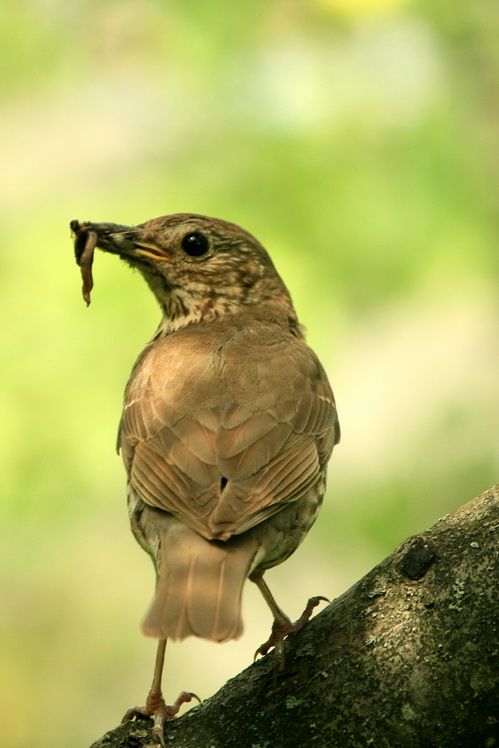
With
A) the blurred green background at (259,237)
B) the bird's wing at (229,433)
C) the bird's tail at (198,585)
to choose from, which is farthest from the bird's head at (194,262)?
the bird's tail at (198,585)

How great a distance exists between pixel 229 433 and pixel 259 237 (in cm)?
215

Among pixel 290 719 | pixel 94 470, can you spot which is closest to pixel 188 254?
pixel 94 470

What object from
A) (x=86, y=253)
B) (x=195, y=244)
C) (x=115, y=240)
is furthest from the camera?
(x=195, y=244)

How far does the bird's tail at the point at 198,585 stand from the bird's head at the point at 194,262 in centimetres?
181

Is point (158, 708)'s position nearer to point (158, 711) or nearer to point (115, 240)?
point (158, 711)

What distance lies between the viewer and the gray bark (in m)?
2.73

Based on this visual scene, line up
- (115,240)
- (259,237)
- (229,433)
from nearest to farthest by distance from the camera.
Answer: (229,433), (115,240), (259,237)

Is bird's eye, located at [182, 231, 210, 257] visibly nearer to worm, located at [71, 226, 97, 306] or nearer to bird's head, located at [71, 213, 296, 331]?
bird's head, located at [71, 213, 296, 331]

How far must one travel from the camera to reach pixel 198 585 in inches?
129

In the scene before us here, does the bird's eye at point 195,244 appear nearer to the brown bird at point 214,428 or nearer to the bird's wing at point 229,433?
the brown bird at point 214,428

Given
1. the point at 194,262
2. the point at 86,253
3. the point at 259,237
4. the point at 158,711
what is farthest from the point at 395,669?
the point at 259,237

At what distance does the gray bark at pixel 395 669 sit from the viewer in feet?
8.97

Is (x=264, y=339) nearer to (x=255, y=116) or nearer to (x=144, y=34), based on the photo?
(x=255, y=116)

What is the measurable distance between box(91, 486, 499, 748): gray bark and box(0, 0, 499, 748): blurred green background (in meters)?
2.32
